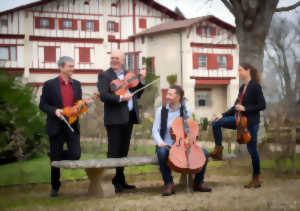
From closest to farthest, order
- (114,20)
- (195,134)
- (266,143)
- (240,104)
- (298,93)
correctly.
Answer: (195,134) < (240,104) < (266,143) < (298,93) < (114,20)

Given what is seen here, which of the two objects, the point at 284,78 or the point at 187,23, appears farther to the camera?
the point at 187,23

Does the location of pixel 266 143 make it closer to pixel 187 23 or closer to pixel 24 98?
pixel 24 98

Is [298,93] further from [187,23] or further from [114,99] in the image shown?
[114,99]

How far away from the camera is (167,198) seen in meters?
5.82

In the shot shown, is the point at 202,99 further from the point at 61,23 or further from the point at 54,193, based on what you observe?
the point at 54,193

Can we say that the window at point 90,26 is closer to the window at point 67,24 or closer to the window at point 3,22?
the window at point 67,24

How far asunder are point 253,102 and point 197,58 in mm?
25328

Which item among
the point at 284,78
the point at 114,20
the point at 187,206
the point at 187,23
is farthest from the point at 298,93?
the point at 187,206

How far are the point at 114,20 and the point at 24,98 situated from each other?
83.7 ft

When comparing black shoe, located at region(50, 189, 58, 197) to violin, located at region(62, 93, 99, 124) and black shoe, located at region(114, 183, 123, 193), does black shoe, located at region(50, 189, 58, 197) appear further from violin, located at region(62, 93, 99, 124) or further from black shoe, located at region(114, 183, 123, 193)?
violin, located at region(62, 93, 99, 124)

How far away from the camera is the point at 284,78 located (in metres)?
26.3

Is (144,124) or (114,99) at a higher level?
(114,99)

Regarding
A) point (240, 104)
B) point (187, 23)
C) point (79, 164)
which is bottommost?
point (79, 164)

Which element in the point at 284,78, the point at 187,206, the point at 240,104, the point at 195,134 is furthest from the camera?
the point at 284,78
